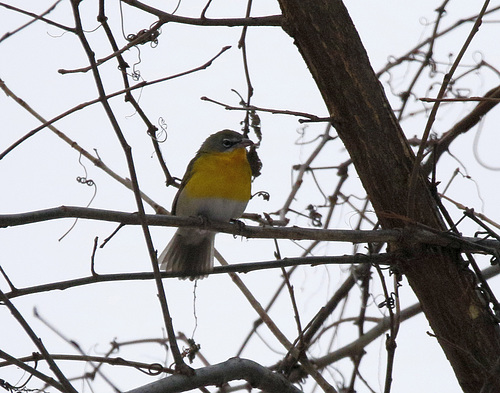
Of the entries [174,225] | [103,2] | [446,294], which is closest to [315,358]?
[446,294]

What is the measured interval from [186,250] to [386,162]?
7.09ft

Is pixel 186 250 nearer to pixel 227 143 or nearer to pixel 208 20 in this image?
pixel 227 143

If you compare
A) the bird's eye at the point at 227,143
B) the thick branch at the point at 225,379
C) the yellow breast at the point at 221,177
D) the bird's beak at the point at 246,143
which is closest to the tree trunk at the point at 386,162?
the thick branch at the point at 225,379

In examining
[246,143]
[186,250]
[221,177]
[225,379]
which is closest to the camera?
[225,379]

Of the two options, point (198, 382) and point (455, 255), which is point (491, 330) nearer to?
point (455, 255)

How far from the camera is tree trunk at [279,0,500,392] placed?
3111 mm

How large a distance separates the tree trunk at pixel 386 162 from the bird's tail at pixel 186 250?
1.89 meters

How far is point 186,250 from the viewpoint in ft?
16.4

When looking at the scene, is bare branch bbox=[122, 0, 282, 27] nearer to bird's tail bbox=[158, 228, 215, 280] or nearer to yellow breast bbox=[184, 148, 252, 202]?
yellow breast bbox=[184, 148, 252, 202]

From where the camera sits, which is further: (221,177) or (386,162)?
(221,177)

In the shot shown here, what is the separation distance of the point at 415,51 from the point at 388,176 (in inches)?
67.7

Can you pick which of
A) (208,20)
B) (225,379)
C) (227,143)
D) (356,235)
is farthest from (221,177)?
(225,379)

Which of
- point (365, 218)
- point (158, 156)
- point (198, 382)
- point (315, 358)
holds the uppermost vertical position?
point (158, 156)

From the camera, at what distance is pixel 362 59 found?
3143mm
